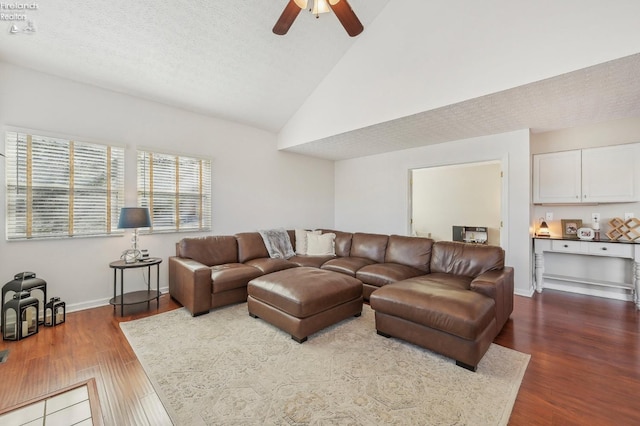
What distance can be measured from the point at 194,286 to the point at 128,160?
1999 millimetres

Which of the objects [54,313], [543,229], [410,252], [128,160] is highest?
[128,160]

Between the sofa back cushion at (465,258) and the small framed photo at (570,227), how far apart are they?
1.94m

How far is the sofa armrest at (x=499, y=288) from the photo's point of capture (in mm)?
2436

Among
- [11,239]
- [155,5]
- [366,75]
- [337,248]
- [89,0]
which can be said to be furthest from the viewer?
[337,248]

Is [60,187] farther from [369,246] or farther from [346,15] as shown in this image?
[369,246]

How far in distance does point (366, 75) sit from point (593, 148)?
3.46 m

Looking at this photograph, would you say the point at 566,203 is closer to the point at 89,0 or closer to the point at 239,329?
the point at 239,329

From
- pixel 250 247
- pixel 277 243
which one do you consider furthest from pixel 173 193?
pixel 277 243

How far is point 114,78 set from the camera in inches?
128

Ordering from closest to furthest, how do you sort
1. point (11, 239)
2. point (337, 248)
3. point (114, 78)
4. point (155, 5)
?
point (155, 5)
point (11, 239)
point (114, 78)
point (337, 248)

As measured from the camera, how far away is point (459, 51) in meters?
2.85

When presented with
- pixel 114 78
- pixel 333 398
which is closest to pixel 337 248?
pixel 333 398

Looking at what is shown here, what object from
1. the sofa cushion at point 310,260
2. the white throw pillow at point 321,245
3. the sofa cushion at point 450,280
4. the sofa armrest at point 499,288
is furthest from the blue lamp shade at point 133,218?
the sofa armrest at point 499,288

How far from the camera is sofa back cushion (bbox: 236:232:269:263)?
4203 millimetres
